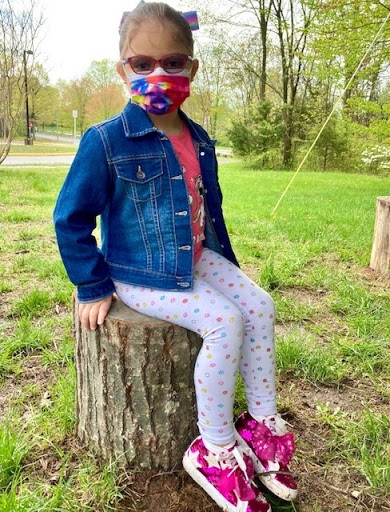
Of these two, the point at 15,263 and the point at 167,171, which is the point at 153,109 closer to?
the point at 167,171

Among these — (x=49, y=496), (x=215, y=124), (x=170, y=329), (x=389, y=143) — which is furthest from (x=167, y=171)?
(x=215, y=124)

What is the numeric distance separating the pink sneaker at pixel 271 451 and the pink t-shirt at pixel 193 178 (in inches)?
24.4

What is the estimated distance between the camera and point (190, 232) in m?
1.58

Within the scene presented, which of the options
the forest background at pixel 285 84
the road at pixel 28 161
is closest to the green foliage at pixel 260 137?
the forest background at pixel 285 84

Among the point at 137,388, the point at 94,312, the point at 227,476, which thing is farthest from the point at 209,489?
the point at 94,312

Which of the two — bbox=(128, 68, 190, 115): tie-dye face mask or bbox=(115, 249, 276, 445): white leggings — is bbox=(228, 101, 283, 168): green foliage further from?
bbox=(115, 249, 276, 445): white leggings

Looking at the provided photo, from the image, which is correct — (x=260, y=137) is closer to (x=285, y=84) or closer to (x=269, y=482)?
(x=285, y=84)

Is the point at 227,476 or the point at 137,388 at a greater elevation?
the point at 137,388

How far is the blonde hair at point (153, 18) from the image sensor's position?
1.49m

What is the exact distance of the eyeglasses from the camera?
1510 millimetres

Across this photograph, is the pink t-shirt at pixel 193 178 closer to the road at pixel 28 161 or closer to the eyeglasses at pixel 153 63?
the eyeglasses at pixel 153 63

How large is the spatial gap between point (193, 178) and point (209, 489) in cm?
103

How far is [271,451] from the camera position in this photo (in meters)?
1.60

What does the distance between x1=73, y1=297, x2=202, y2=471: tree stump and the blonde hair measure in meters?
0.86
